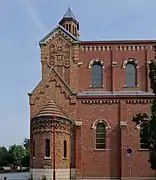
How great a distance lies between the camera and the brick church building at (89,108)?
132 feet

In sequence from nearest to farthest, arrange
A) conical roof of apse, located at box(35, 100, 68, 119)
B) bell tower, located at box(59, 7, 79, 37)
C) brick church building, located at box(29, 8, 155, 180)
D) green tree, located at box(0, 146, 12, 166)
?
brick church building, located at box(29, 8, 155, 180) → conical roof of apse, located at box(35, 100, 68, 119) → bell tower, located at box(59, 7, 79, 37) → green tree, located at box(0, 146, 12, 166)

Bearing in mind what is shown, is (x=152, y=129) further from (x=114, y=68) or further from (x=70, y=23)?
(x=70, y=23)

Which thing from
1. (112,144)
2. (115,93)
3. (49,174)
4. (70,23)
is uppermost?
(70,23)

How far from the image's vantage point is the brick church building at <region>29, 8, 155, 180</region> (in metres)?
40.1

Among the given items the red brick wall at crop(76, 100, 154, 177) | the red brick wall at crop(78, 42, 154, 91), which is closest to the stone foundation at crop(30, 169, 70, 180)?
the red brick wall at crop(76, 100, 154, 177)

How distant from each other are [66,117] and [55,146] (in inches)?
129

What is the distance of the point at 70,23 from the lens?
166ft

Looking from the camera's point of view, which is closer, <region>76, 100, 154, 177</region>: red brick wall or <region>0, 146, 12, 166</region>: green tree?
<region>76, 100, 154, 177</region>: red brick wall

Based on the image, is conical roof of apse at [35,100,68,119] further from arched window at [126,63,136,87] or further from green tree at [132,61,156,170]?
green tree at [132,61,156,170]

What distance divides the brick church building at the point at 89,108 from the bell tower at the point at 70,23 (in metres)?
5.35

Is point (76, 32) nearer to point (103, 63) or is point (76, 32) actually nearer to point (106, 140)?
point (103, 63)

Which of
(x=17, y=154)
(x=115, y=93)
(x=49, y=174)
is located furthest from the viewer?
(x=17, y=154)

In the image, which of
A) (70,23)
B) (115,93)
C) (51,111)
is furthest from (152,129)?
(70,23)

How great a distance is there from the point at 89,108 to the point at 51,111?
13.8 feet
